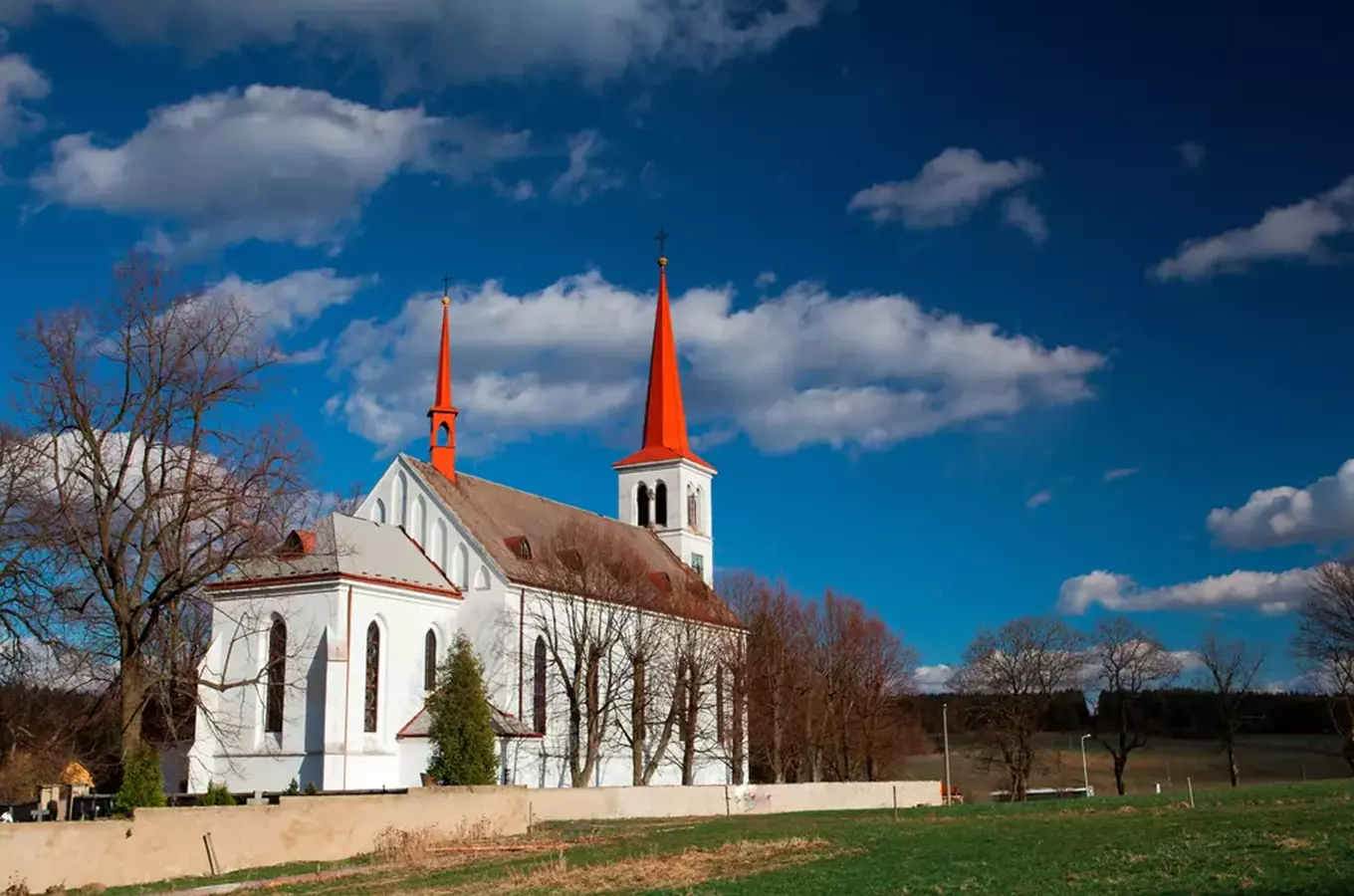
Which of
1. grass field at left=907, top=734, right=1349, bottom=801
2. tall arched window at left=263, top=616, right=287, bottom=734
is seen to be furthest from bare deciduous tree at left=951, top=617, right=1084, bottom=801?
tall arched window at left=263, top=616, right=287, bottom=734

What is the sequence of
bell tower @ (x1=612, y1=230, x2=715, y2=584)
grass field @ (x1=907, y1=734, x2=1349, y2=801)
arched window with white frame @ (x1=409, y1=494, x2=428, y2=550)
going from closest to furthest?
arched window with white frame @ (x1=409, y1=494, x2=428, y2=550), bell tower @ (x1=612, y1=230, x2=715, y2=584), grass field @ (x1=907, y1=734, x2=1349, y2=801)

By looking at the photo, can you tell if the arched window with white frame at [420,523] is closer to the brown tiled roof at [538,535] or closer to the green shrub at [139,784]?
the brown tiled roof at [538,535]

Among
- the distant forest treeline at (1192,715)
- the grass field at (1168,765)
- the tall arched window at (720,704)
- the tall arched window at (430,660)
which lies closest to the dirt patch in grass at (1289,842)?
the tall arched window at (430,660)

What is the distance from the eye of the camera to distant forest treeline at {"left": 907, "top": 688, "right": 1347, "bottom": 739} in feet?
319

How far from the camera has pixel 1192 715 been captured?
106188 mm

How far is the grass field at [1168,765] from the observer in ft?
293

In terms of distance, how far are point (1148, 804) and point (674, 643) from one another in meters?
26.4

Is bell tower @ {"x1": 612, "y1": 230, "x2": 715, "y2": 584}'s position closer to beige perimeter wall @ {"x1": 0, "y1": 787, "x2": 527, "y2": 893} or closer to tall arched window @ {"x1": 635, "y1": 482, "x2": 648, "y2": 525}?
tall arched window @ {"x1": 635, "y1": 482, "x2": 648, "y2": 525}

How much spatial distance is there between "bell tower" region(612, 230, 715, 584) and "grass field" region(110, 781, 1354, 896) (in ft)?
120

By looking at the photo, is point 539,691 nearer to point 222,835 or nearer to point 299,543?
point 299,543

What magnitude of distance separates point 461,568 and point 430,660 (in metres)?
4.11

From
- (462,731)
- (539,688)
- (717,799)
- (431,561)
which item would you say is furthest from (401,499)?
(717,799)

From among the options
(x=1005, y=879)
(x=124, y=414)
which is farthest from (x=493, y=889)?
(x=124, y=414)

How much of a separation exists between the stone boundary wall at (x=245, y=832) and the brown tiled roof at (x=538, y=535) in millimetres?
15189
